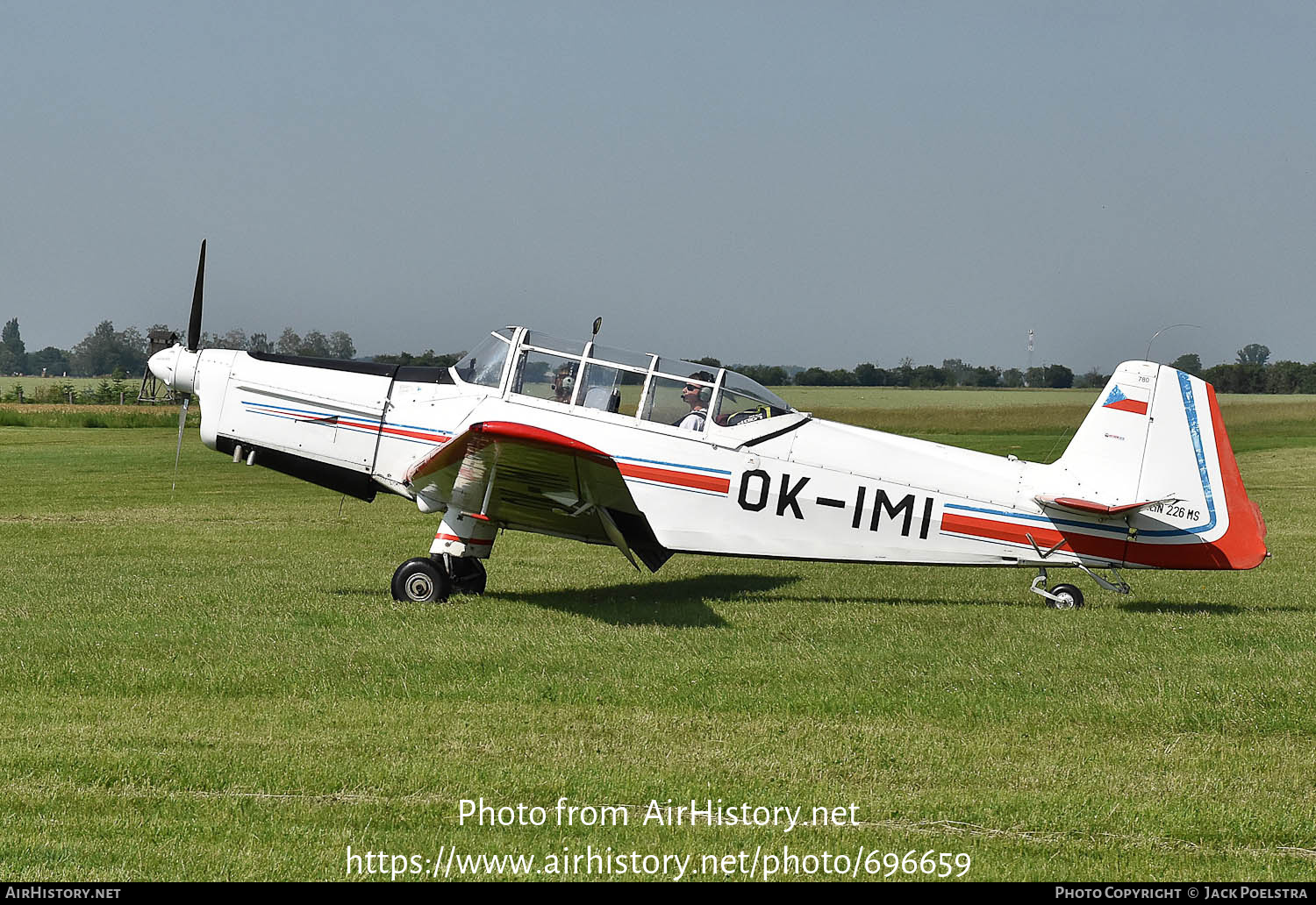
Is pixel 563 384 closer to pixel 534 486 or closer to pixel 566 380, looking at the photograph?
pixel 566 380

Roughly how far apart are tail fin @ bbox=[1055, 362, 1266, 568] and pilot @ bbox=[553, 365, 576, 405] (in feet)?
13.7

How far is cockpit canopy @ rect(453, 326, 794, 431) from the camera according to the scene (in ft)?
32.3

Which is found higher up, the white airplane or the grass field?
the white airplane

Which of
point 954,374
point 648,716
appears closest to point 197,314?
point 648,716

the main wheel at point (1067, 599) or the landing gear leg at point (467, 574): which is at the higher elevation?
the main wheel at point (1067, 599)

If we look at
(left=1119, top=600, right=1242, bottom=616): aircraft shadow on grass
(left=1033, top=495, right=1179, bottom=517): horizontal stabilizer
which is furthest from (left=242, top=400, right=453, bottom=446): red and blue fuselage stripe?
(left=1119, top=600, right=1242, bottom=616): aircraft shadow on grass

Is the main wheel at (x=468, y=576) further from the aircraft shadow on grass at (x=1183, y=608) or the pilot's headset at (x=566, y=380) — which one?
the aircraft shadow on grass at (x=1183, y=608)

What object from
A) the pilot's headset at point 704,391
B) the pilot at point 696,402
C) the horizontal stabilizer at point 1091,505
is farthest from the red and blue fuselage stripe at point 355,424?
the horizontal stabilizer at point 1091,505

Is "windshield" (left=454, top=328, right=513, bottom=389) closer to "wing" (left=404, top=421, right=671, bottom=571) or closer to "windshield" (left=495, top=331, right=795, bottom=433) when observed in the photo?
"windshield" (left=495, top=331, right=795, bottom=433)

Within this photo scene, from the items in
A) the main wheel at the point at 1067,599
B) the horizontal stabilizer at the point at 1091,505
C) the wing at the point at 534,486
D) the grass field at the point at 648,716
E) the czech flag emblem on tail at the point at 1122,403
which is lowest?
the grass field at the point at 648,716

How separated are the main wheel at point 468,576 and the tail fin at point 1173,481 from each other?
5.03m

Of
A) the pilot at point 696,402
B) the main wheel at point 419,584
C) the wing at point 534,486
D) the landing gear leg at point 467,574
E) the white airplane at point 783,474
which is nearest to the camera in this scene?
the wing at point 534,486

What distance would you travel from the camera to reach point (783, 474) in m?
9.88

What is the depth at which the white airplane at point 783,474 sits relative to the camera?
9.69m
